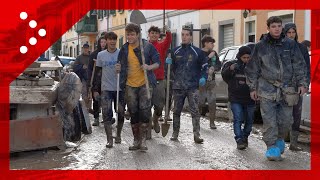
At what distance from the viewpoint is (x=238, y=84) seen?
9.02m

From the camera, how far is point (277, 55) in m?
7.98

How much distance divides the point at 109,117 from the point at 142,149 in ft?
2.81

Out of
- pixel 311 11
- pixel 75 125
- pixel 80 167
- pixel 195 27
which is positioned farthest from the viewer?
pixel 195 27

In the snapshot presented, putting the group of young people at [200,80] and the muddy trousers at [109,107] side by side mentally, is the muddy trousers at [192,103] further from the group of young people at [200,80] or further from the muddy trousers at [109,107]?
the muddy trousers at [109,107]

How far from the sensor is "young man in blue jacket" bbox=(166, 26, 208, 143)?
962 centimetres

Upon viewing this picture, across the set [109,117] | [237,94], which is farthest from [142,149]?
[237,94]

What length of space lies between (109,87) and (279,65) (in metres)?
2.58

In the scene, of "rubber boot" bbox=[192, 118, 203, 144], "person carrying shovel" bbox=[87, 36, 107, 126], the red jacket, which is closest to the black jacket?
"rubber boot" bbox=[192, 118, 203, 144]

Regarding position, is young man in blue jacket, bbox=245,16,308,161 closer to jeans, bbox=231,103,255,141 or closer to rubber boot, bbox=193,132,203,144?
jeans, bbox=231,103,255,141

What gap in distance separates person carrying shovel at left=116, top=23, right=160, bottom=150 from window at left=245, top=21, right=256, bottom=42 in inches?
563

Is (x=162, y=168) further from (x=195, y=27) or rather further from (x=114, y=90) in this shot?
(x=195, y=27)

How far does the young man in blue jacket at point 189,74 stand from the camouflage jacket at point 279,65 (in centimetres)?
172

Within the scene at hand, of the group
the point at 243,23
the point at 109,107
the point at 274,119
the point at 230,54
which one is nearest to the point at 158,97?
the point at 109,107
